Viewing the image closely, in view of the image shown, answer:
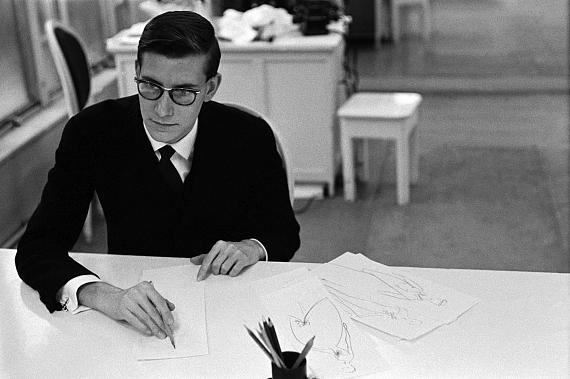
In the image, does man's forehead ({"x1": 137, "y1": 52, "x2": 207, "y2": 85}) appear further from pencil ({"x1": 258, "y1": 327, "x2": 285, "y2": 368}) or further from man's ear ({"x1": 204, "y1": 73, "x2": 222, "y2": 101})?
pencil ({"x1": 258, "y1": 327, "x2": 285, "y2": 368})

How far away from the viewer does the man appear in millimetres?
1863

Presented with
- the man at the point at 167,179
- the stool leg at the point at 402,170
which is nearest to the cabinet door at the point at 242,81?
the stool leg at the point at 402,170

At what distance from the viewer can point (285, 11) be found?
4.70 m

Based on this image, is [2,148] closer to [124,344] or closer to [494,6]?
[124,344]

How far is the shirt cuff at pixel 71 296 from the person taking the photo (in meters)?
1.81

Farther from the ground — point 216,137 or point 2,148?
point 216,137

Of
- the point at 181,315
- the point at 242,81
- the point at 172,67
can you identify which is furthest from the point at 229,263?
the point at 242,81

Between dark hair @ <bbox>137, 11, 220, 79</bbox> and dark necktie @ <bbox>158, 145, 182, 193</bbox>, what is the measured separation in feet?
0.79

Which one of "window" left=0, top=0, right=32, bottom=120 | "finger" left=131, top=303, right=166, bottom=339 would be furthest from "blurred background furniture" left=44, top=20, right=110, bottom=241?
"finger" left=131, top=303, right=166, bottom=339

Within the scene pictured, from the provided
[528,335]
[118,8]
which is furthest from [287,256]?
[118,8]

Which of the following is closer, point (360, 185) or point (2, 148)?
point (2, 148)

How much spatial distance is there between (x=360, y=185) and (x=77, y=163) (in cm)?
275

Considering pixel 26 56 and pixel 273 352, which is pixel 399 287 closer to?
pixel 273 352

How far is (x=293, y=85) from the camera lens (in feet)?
14.4
